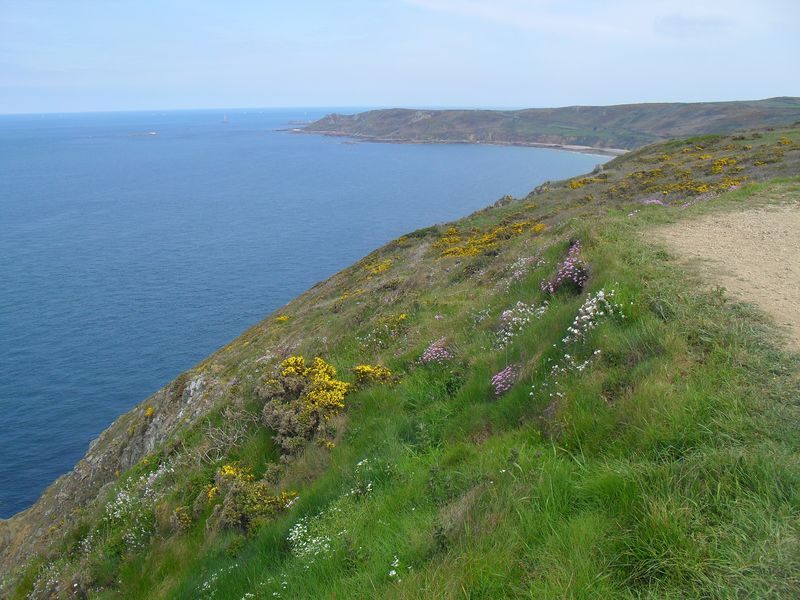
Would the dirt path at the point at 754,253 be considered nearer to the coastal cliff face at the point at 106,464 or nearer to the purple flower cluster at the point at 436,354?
the purple flower cluster at the point at 436,354

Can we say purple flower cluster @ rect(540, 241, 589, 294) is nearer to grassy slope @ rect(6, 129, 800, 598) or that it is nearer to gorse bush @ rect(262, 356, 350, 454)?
grassy slope @ rect(6, 129, 800, 598)

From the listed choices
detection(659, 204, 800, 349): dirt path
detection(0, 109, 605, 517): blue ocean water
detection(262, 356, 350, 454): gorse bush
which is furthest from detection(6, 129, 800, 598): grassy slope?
detection(0, 109, 605, 517): blue ocean water

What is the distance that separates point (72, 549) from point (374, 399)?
357 inches

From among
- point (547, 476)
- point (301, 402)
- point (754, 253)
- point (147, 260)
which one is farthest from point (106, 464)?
point (147, 260)

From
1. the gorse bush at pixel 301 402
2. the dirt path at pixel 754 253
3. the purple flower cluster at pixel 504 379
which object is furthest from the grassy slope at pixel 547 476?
the dirt path at pixel 754 253

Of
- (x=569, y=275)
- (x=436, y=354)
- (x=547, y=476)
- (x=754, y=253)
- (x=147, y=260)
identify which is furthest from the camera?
(x=147, y=260)

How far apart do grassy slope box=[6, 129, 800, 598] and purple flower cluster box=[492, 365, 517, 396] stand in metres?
0.19

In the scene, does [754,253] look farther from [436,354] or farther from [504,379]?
[436,354]

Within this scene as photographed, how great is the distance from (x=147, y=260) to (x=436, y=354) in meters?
72.7

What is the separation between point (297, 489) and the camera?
8.45 metres

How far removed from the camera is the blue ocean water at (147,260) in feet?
135

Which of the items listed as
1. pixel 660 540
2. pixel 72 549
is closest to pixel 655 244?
pixel 660 540

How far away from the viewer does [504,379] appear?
818 centimetres

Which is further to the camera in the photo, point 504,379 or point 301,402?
point 301,402
